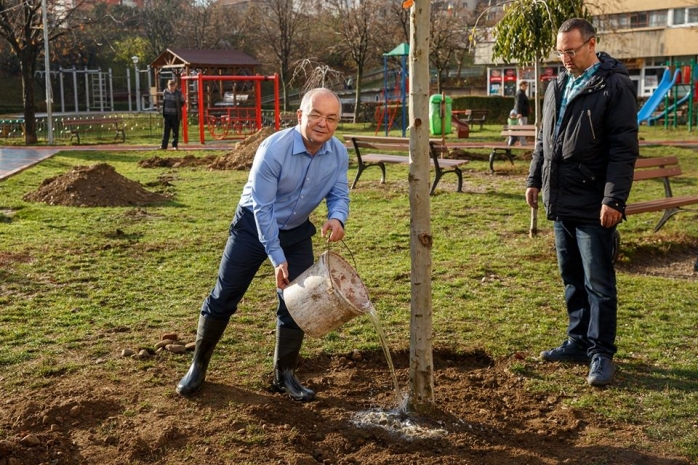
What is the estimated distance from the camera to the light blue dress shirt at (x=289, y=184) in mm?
4113

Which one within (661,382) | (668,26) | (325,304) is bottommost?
(661,382)

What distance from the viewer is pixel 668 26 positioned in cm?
4881

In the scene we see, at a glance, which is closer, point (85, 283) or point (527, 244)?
point (85, 283)

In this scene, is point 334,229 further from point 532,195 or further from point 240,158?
point 240,158

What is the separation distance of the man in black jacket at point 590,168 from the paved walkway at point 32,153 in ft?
42.0

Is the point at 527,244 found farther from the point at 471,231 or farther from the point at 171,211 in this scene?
the point at 171,211

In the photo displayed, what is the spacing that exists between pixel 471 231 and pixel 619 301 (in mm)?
3416

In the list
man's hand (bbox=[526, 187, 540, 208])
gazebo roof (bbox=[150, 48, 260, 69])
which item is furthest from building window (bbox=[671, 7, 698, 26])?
man's hand (bbox=[526, 187, 540, 208])

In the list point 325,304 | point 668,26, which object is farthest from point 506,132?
point 668,26

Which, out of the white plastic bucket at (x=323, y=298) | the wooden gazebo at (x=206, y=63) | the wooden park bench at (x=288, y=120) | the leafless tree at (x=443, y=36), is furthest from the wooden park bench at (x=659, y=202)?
the leafless tree at (x=443, y=36)

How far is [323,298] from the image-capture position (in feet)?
13.0

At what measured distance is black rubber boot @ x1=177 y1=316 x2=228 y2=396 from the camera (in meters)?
4.49

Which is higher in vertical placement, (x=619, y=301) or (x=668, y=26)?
(x=668, y=26)

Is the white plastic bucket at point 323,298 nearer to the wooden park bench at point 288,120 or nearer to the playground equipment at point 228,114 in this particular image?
the playground equipment at point 228,114
